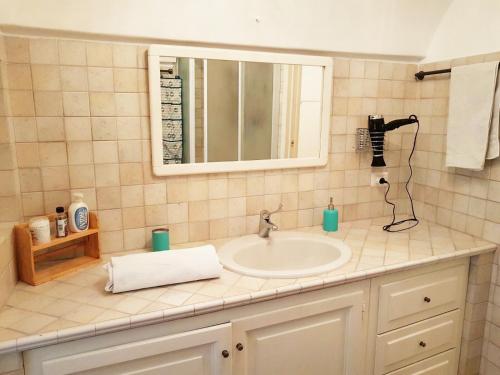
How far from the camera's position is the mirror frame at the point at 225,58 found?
1.51 m

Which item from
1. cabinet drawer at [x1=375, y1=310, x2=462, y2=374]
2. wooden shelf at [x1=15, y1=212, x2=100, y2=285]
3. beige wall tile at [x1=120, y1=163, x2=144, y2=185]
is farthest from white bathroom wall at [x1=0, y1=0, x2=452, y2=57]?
cabinet drawer at [x1=375, y1=310, x2=462, y2=374]

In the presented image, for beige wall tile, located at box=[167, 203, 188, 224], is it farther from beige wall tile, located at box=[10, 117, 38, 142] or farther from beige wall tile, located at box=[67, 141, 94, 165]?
beige wall tile, located at box=[10, 117, 38, 142]

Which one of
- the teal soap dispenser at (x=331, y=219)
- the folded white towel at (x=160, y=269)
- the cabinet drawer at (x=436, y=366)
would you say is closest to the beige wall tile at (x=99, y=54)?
the folded white towel at (x=160, y=269)

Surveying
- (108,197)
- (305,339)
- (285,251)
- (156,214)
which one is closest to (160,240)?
(156,214)

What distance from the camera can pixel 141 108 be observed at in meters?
1.54

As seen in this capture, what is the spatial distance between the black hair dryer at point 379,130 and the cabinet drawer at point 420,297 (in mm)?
615

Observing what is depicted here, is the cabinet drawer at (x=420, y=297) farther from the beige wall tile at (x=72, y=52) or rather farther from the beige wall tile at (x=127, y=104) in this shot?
the beige wall tile at (x=72, y=52)

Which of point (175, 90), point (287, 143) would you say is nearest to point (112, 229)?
point (175, 90)

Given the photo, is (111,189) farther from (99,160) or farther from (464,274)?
(464,274)

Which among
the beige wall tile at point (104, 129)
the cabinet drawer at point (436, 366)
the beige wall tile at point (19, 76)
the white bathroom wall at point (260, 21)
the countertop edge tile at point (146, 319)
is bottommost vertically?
the cabinet drawer at point (436, 366)

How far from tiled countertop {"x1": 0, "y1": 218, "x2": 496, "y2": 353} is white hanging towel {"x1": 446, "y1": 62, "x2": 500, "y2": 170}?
40 centimetres

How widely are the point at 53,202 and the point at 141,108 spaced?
0.49 m

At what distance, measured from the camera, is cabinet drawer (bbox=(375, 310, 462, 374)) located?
5.19 ft

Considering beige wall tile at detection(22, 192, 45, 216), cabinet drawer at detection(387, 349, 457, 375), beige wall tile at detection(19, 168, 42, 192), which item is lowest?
cabinet drawer at detection(387, 349, 457, 375)
